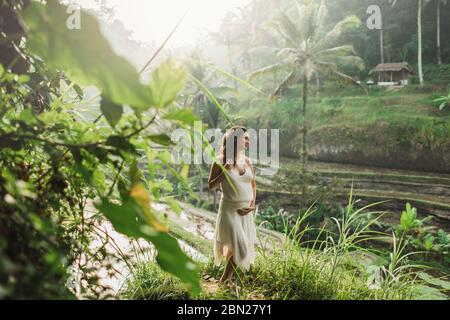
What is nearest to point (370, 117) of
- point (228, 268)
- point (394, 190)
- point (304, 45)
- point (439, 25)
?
point (394, 190)

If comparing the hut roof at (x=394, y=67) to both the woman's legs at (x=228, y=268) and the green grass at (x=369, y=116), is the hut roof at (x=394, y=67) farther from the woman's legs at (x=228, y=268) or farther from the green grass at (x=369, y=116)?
the woman's legs at (x=228, y=268)

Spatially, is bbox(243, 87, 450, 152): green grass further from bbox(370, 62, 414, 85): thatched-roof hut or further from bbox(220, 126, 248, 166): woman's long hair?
bbox(220, 126, 248, 166): woman's long hair

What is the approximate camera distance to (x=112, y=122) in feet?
1.20

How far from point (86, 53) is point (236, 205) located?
248 centimetres

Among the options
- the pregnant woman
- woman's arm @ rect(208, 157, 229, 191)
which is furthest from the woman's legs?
woman's arm @ rect(208, 157, 229, 191)

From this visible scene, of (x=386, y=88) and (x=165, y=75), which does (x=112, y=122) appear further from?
(x=386, y=88)

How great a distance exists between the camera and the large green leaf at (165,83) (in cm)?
36

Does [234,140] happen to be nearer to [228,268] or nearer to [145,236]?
[228,268]

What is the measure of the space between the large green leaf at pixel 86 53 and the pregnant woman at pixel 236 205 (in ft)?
7.43

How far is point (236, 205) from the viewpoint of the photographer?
273cm

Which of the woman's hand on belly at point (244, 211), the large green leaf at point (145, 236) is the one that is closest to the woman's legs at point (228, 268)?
the woman's hand on belly at point (244, 211)

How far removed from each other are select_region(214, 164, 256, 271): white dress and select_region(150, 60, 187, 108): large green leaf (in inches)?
89.8

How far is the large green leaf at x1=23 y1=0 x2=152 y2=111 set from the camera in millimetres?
283
